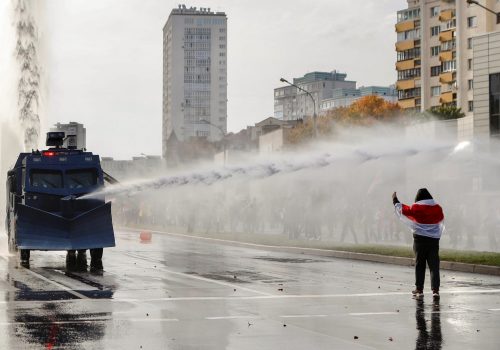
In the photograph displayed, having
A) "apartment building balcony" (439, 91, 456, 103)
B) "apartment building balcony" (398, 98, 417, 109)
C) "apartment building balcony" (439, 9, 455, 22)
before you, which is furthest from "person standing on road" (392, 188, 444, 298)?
"apartment building balcony" (398, 98, 417, 109)

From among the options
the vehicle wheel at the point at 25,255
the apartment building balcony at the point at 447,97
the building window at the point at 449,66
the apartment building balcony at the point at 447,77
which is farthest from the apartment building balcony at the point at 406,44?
the vehicle wheel at the point at 25,255

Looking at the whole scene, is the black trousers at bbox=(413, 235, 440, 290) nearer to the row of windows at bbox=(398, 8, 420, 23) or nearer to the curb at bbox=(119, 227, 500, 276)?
the curb at bbox=(119, 227, 500, 276)

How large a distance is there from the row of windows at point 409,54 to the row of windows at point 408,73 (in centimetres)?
161

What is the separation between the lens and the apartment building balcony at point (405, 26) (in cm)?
12345

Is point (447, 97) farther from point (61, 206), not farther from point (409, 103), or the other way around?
point (61, 206)

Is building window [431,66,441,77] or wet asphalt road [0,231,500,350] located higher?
building window [431,66,441,77]

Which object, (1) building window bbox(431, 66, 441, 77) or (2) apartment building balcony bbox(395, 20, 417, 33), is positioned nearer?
(1) building window bbox(431, 66, 441, 77)

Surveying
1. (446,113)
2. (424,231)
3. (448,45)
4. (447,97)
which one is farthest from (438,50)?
(424,231)

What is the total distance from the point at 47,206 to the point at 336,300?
10.6 meters

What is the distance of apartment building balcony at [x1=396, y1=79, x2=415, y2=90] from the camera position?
12043cm

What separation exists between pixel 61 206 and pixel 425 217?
1063 cm

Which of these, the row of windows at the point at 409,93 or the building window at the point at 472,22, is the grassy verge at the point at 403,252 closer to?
the building window at the point at 472,22

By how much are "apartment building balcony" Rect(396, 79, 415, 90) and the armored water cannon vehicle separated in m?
99.4

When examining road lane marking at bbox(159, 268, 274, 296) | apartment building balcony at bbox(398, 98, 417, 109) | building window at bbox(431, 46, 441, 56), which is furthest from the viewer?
apartment building balcony at bbox(398, 98, 417, 109)
